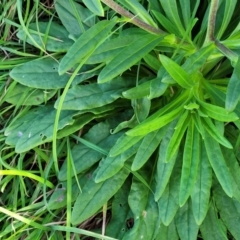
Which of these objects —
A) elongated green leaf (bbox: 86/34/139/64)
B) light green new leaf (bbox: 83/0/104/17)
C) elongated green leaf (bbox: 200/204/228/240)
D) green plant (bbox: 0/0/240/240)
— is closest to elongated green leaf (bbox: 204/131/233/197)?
green plant (bbox: 0/0/240/240)

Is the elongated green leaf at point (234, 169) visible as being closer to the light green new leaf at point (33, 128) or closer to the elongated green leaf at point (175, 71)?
the elongated green leaf at point (175, 71)

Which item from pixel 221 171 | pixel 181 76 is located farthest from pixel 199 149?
pixel 181 76

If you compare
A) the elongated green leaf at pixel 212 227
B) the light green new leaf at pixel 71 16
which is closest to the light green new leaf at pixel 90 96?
the light green new leaf at pixel 71 16

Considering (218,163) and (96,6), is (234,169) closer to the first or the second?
(218,163)

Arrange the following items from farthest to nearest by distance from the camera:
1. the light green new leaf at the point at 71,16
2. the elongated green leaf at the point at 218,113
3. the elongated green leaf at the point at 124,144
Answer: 1. the light green new leaf at the point at 71,16
2. the elongated green leaf at the point at 124,144
3. the elongated green leaf at the point at 218,113

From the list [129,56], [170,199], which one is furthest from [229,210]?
[129,56]

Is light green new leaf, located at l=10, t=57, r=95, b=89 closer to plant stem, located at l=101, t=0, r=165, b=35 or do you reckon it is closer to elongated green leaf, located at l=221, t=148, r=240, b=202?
plant stem, located at l=101, t=0, r=165, b=35
